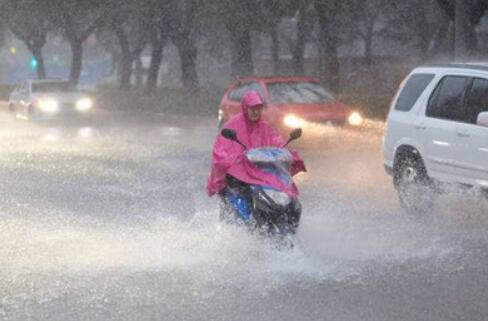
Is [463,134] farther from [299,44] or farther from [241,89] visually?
[299,44]

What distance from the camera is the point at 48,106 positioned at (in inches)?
1147

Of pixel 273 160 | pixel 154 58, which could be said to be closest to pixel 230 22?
pixel 154 58

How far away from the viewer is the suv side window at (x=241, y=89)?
61.9 feet

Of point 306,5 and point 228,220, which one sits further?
point 306,5

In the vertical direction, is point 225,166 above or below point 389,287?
above

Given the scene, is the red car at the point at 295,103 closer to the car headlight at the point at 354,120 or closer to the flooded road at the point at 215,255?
the car headlight at the point at 354,120

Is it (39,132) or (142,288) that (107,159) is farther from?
(142,288)

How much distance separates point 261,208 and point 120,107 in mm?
29906

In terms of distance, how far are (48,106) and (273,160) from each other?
2232 cm

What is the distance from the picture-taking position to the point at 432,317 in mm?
6148

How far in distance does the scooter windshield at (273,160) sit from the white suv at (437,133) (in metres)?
2.26

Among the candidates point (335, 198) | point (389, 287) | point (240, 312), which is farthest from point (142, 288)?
point (335, 198)

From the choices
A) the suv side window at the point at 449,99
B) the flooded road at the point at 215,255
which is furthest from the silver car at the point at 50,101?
the suv side window at the point at 449,99

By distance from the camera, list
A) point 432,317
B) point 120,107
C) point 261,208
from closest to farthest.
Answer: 1. point 432,317
2. point 261,208
3. point 120,107
